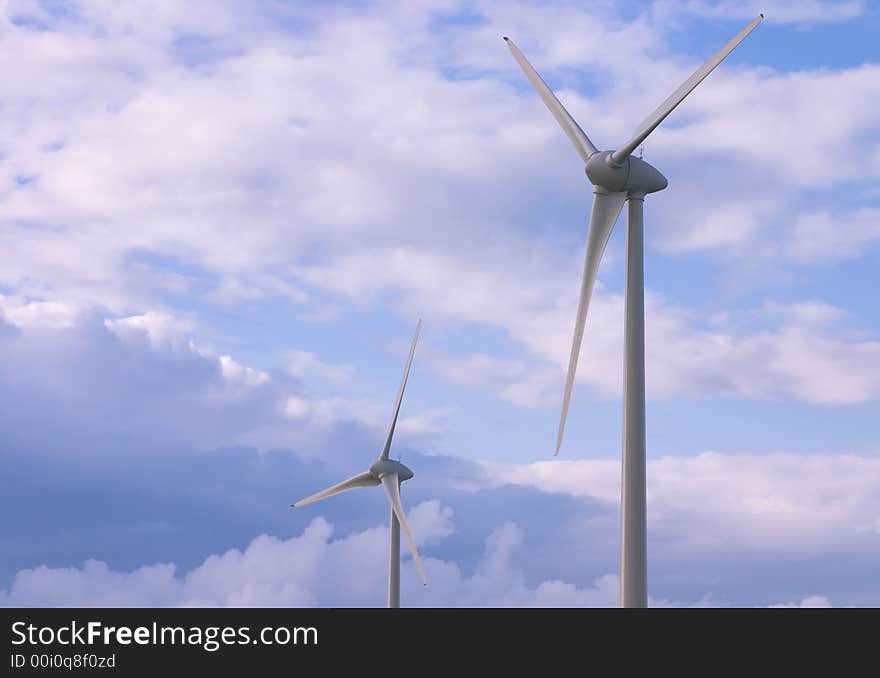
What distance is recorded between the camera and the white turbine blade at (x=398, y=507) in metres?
53.1

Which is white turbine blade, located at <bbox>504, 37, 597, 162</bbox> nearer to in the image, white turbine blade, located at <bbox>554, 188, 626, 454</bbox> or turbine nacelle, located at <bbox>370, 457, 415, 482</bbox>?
white turbine blade, located at <bbox>554, 188, 626, 454</bbox>

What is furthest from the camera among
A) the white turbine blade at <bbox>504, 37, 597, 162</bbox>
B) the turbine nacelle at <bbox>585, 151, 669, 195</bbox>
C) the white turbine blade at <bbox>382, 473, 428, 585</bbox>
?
the white turbine blade at <bbox>382, 473, 428, 585</bbox>

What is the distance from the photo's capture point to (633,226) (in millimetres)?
33062

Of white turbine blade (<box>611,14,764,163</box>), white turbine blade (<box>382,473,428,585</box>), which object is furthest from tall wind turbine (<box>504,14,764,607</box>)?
white turbine blade (<box>382,473,428,585</box>)

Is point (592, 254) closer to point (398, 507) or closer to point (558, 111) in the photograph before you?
point (558, 111)

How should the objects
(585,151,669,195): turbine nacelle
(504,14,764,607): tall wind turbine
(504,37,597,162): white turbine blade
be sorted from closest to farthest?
(504,14,764,607): tall wind turbine, (585,151,669,195): turbine nacelle, (504,37,597,162): white turbine blade

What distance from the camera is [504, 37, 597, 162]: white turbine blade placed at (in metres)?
35.6

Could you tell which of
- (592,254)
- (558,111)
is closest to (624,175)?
(592,254)

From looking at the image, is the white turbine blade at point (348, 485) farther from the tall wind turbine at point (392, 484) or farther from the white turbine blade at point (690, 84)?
the white turbine blade at point (690, 84)

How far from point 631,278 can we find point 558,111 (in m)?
8.02

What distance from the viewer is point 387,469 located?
58.3 m
